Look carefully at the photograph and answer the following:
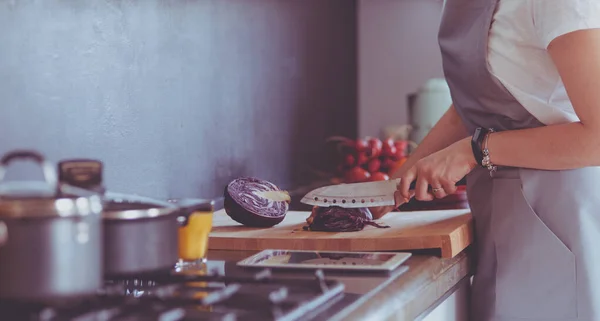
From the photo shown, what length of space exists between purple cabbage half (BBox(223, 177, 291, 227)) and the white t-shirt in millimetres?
478

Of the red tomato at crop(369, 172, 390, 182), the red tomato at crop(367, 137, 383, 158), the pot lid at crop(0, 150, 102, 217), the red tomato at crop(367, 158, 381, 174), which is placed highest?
the pot lid at crop(0, 150, 102, 217)

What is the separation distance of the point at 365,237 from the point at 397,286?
0.31 metres

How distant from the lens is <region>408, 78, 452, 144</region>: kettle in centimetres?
287

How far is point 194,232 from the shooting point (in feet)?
3.89

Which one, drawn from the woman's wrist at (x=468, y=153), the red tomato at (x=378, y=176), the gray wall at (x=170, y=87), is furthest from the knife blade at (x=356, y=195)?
the red tomato at (x=378, y=176)

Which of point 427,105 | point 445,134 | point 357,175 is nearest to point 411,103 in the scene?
point 427,105

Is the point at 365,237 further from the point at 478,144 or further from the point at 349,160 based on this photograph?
the point at 349,160

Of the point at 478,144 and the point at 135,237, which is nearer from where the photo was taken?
the point at 135,237

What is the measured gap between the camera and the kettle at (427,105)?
287cm

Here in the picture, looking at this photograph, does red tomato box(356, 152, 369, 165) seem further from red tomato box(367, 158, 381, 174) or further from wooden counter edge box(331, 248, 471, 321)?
wooden counter edge box(331, 248, 471, 321)

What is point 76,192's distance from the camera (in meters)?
0.88

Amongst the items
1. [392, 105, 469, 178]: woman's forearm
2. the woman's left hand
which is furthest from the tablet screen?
[392, 105, 469, 178]: woman's forearm

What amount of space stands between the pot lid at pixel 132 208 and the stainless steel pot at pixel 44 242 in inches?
2.9

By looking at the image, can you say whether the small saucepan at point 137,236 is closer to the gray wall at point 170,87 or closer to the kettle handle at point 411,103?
the gray wall at point 170,87
